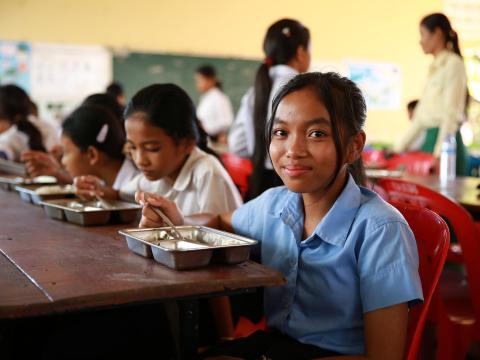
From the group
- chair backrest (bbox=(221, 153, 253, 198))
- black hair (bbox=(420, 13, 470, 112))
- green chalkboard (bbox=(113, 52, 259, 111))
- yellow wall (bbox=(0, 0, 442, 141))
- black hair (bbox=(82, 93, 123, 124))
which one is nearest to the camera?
black hair (bbox=(82, 93, 123, 124))

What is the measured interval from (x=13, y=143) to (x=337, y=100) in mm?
3024

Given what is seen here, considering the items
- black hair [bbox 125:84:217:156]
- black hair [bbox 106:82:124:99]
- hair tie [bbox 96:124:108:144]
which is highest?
black hair [bbox 106:82:124:99]

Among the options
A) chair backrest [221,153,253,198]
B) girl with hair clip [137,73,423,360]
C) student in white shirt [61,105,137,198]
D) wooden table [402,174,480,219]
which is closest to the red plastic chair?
wooden table [402,174,480,219]

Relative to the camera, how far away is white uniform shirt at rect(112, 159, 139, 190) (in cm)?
223

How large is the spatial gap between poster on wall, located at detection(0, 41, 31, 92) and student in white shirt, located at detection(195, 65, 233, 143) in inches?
66.9

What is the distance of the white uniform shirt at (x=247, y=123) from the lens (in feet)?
9.23

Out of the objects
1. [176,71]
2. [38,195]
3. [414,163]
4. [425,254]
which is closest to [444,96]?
[414,163]

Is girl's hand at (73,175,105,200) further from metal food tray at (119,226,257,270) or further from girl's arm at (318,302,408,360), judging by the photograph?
girl's arm at (318,302,408,360)

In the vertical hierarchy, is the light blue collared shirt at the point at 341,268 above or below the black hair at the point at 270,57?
below

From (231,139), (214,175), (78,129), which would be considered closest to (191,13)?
(231,139)

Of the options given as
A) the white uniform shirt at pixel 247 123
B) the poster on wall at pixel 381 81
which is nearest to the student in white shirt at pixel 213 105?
the poster on wall at pixel 381 81

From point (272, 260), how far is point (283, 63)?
1.78 m

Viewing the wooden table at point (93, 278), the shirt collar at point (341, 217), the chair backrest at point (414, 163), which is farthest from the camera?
the chair backrest at point (414, 163)

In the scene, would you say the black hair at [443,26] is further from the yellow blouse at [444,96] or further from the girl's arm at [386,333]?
the girl's arm at [386,333]
